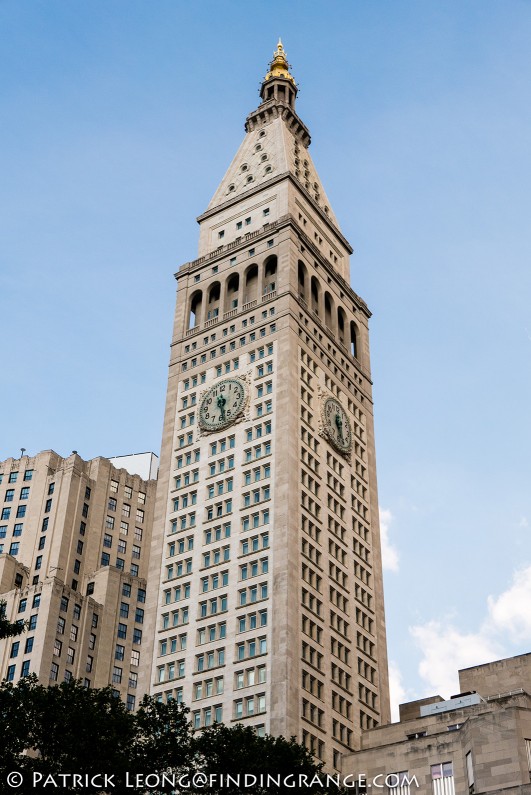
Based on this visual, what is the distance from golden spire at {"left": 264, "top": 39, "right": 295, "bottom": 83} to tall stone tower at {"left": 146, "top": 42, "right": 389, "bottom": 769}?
22.1 m

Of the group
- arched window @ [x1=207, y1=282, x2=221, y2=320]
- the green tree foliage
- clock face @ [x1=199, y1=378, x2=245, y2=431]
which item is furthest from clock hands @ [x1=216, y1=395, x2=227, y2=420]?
the green tree foliage

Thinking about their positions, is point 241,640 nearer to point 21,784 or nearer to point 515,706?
point 515,706

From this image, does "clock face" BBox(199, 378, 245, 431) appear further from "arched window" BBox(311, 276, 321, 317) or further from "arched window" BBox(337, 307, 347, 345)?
"arched window" BBox(337, 307, 347, 345)

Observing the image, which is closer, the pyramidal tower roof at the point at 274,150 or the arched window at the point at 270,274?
the arched window at the point at 270,274

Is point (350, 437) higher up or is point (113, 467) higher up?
point (113, 467)

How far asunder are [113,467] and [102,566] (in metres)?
15.7

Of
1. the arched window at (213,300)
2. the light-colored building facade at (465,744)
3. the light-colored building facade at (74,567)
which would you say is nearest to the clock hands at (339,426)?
the arched window at (213,300)

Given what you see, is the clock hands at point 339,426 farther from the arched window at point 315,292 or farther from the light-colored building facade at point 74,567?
the light-colored building facade at point 74,567

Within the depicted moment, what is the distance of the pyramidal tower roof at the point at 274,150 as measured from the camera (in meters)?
130

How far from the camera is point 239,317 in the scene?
112 meters

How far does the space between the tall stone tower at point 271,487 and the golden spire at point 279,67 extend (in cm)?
2215

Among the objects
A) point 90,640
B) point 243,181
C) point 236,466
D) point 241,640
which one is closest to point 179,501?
point 236,466

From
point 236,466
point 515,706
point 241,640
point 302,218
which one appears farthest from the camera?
point 302,218

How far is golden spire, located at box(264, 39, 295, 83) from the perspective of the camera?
14900 cm
